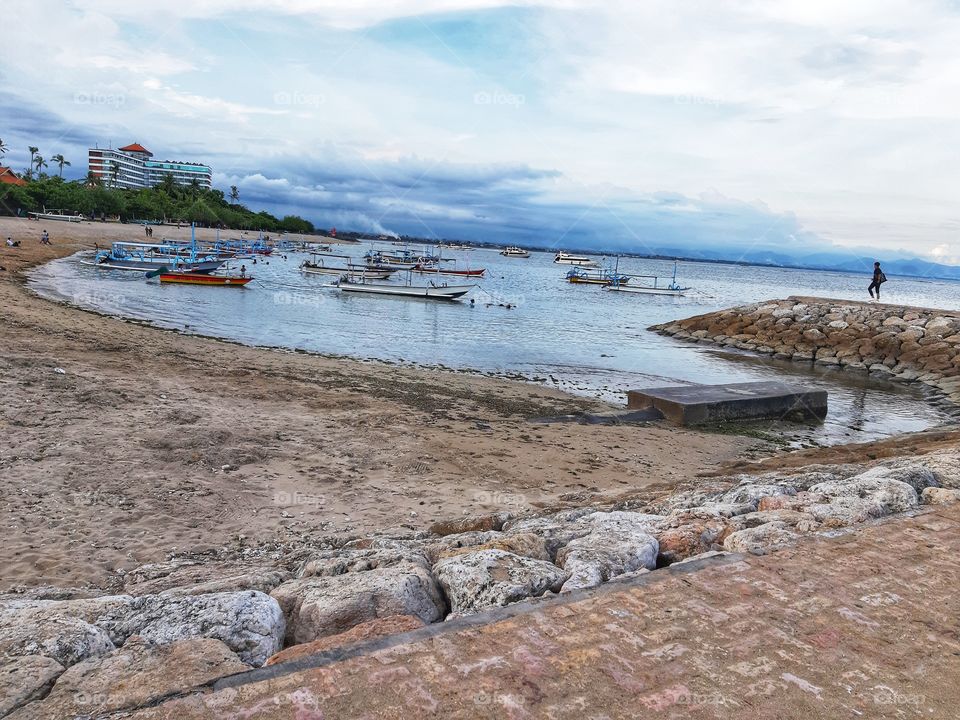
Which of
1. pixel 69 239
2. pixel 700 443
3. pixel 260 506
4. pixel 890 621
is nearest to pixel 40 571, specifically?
pixel 260 506

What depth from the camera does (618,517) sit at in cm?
527

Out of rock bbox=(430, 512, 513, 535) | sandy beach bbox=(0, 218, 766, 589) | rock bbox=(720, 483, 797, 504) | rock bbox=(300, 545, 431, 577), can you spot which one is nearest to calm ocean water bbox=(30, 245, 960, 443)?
sandy beach bbox=(0, 218, 766, 589)

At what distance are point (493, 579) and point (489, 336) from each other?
2399cm

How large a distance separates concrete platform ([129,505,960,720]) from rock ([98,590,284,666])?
1.72 feet

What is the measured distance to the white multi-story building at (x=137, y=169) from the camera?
139 metres

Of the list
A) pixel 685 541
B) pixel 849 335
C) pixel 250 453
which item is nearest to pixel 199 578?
pixel 685 541

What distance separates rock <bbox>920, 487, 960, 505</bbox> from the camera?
4.93 m

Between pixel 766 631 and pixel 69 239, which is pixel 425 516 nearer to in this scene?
pixel 766 631

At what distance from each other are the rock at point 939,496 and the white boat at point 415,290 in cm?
3779

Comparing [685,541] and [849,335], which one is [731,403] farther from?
[849,335]

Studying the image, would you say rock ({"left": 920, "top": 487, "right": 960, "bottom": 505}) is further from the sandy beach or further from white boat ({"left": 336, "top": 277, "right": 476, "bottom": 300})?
white boat ({"left": 336, "top": 277, "right": 476, "bottom": 300})

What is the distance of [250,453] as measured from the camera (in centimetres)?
829

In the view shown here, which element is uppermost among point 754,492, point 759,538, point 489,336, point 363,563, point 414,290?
point 759,538

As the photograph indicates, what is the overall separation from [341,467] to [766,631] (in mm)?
5977
